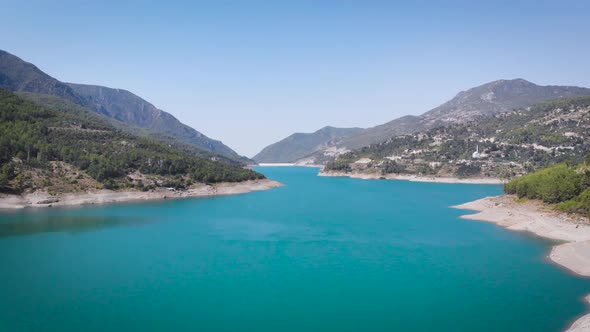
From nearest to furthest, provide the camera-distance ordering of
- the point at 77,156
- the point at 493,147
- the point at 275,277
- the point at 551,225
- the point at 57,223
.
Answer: the point at 275,277 < the point at 551,225 < the point at 57,223 < the point at 77,156 < the point at 493,147

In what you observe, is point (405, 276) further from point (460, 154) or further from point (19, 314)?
point (460, 154)

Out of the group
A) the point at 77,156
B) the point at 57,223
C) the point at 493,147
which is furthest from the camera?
the point at 493,147

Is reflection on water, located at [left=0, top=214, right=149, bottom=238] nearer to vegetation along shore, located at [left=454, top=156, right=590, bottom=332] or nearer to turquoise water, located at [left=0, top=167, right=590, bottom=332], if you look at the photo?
turquoise water, located at [left=0, top=167, right=590, bottom=332]

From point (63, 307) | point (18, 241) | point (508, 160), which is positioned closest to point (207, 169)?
point (18, 241)

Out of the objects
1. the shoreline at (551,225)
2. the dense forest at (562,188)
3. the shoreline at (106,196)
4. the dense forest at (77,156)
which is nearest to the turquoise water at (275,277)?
the shoreline at (551,225)

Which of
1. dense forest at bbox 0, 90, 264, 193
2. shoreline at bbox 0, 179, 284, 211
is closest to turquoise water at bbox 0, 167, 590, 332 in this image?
shoreline at bbox 0, 179, 284, 211

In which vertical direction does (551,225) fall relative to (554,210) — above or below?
below

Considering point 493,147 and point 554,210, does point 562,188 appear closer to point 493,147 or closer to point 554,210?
point 554,210

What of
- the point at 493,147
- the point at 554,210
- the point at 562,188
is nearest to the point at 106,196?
the point at 554,210
